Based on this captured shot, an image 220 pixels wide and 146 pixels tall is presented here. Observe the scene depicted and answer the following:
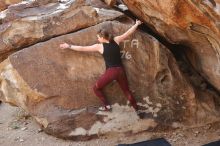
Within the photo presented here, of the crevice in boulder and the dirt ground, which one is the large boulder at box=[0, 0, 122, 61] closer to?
the crevice in boulder

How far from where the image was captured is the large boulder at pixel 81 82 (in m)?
6.97

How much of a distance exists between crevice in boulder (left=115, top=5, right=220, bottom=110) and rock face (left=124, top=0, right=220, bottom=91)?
0.21m

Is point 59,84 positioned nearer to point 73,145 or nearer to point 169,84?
point 73,145

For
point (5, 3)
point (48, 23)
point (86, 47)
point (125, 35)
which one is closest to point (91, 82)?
point (86, 47)

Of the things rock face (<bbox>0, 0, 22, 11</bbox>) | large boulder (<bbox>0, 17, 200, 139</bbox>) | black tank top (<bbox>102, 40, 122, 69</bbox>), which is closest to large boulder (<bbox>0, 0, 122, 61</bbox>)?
large boulder (<bbox>0, 17, 200, 139</bbox>)

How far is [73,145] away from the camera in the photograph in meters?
6.87

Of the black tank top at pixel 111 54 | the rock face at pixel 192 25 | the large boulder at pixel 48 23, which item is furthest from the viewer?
the large boulder at pixel 48 23

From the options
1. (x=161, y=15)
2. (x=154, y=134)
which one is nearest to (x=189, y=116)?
(x=154, y=134)

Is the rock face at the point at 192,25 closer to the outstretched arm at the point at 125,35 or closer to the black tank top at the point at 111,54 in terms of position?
the outstretched arm at the point at 125,35

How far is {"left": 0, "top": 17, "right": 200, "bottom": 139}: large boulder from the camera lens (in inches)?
274

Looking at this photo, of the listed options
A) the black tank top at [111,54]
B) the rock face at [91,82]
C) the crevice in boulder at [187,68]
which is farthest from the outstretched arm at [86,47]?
the crevice in boulder at [187,68]

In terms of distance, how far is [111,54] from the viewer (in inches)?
261

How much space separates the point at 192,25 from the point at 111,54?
1413 mm

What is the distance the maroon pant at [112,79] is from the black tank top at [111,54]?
0.09 meters
